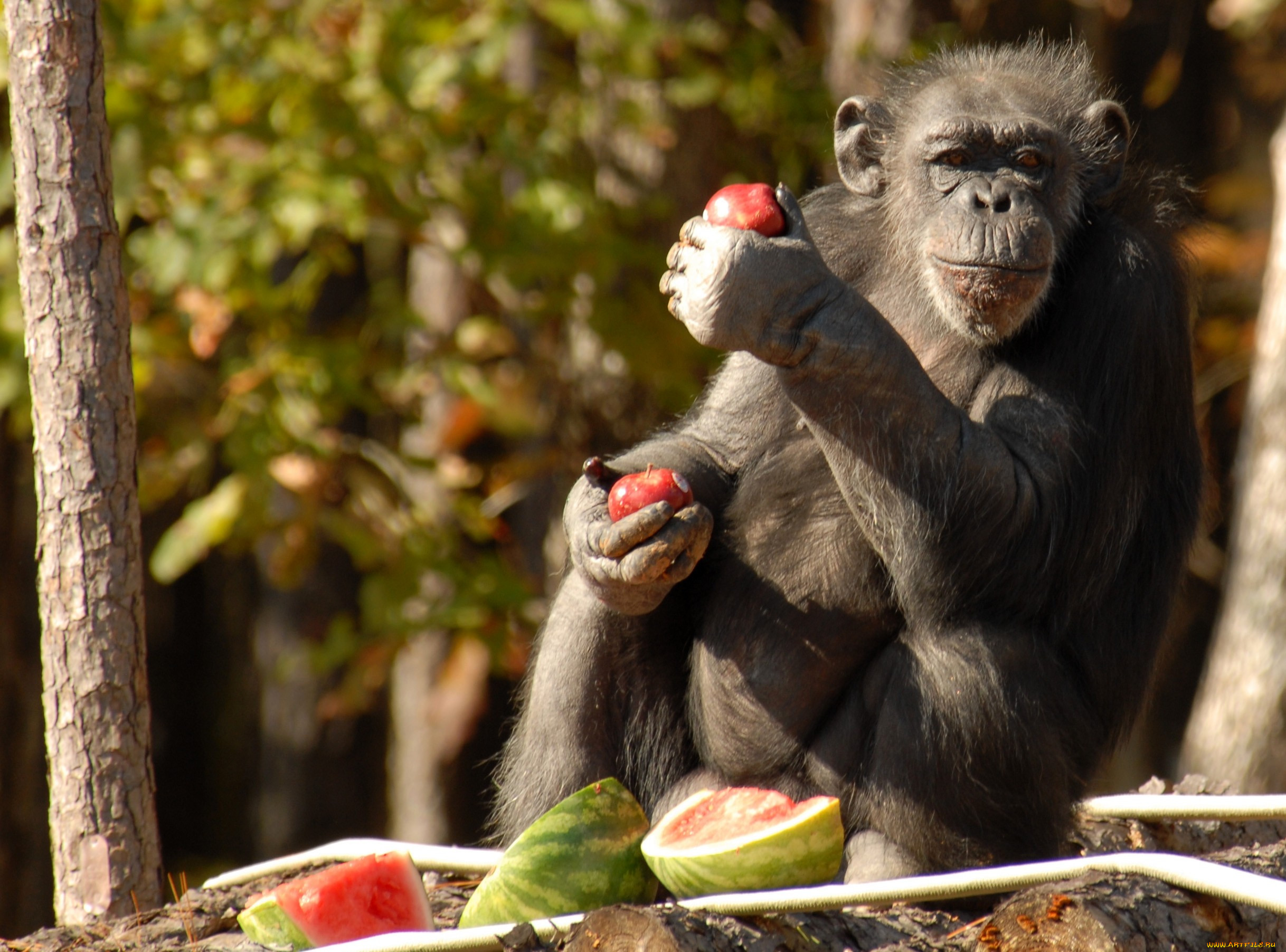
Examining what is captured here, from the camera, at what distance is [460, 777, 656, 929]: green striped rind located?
3.27 m

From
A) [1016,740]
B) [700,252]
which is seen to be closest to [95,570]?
[700,252]

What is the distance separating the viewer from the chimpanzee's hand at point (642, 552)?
140 inches

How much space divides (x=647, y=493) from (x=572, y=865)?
91 centimetres

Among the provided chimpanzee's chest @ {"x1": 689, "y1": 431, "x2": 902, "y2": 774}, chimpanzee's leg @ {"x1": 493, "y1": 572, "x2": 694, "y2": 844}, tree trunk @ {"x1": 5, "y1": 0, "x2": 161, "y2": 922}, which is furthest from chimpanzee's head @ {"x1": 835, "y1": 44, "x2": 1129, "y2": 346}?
tree trunk @ {"x1": 5, "y1": 0, "x2": 161, "y2": 922}

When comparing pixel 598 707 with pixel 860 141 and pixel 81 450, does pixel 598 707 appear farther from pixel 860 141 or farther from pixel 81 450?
pixel 860 141

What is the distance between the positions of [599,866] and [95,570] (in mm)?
1551

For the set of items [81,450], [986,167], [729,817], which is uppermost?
[986,167]

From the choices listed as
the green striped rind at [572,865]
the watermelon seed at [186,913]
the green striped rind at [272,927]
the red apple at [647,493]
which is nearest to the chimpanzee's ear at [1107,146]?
the red apple at [647,493]

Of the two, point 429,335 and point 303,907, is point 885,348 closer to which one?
point 303,907

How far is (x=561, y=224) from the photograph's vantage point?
6.71 meters

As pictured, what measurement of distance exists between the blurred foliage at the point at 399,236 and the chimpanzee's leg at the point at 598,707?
2.50m

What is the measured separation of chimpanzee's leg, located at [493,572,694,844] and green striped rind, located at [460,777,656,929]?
0.57m

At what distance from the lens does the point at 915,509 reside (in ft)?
11.4

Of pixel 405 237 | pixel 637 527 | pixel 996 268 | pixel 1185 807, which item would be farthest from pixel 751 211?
pixel 405 237
